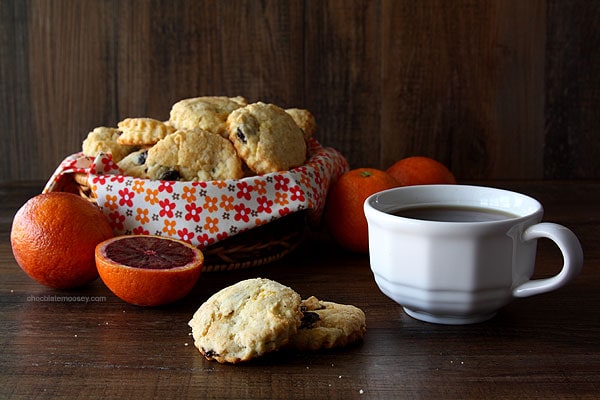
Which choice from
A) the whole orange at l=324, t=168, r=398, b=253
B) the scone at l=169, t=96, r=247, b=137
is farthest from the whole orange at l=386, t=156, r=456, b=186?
the scone at l=169, t=96, r=247, b=137

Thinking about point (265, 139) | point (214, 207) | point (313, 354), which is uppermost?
point (265, 139)

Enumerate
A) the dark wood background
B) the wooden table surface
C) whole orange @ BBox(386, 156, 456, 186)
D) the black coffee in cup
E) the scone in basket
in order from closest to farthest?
the wooden table surface, the black coffee in cup, the scone in basket, whole orange @ BBox(386, 156, 456, 186), the dark wood background

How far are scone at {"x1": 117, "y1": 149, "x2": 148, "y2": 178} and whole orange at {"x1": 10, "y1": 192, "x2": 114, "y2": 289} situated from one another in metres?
0.14

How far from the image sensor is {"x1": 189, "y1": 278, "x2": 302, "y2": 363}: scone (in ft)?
2.94

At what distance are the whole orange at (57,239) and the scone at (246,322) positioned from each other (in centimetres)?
29

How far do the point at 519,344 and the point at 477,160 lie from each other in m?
1.26

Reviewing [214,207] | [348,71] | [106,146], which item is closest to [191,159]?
[214,207]

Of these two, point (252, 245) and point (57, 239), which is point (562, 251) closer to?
point (252, 245)

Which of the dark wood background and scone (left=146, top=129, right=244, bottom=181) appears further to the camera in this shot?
the dark wood background

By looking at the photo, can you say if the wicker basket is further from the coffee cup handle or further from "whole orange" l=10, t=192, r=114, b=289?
the coffee cup handle

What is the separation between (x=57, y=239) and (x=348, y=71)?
1.15m

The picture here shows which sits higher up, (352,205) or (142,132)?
(142,132)

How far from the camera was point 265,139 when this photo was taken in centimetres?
130

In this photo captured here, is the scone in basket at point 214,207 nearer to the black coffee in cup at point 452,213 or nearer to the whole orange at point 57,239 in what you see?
the whole orange at point 57,239
